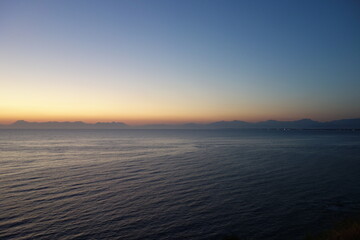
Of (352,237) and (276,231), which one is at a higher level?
(352,237)

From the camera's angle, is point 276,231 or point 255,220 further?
point 255,220

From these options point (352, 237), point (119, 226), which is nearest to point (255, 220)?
point (352, 237)

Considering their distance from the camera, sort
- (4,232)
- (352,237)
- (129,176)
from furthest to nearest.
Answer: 1. (129,176)
2. (4,232)
3. (352,237)

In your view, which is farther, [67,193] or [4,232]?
[67,193]

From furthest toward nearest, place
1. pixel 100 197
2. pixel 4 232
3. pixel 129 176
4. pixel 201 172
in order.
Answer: pixel 201 172
pixel 129 176
pixel 100 197
pixel 4 232

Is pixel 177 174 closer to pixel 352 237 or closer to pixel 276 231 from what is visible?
pixel 276 231

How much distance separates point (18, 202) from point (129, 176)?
1500 cm

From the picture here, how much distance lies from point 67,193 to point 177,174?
15868 millimetres

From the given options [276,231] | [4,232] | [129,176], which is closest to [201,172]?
[129,176]

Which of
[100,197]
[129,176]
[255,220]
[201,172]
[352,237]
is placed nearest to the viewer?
[352,237]

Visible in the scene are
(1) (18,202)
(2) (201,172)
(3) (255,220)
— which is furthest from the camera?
(2) (201,172)

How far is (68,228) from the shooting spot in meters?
16.8

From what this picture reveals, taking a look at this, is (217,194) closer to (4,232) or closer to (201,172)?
(201,172)

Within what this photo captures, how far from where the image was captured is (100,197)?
24125mm
